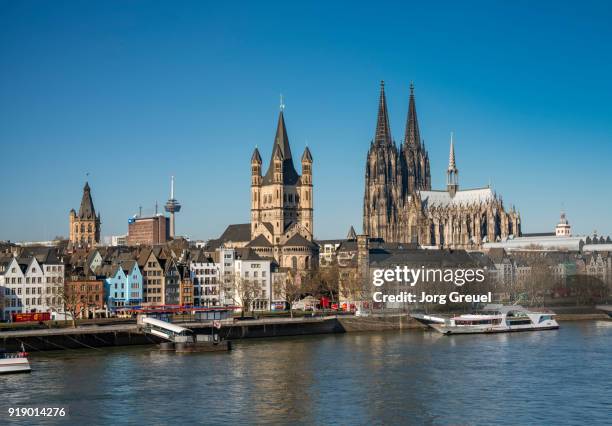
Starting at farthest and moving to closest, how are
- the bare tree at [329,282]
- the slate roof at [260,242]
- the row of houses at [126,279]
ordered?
the slate roof at [260,242] < the bare tree at [329,282] < the row of houses at [126,279]

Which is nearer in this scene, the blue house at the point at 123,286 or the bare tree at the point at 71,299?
the bare tree at the point at 71,299

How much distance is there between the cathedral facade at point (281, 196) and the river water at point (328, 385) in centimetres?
6986

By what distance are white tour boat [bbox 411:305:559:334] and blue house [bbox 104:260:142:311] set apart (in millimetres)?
31209

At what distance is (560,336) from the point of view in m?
102

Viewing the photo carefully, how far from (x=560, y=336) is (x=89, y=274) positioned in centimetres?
5143

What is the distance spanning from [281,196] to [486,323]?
58.5m

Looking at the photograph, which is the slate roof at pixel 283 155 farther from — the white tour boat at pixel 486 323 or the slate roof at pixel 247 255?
the white tour boat at pixel 486 323

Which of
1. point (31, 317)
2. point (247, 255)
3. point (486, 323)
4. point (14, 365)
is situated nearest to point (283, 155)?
point (247, 255)

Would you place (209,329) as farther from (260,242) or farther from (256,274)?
(260,242)

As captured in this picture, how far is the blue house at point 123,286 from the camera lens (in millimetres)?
117000

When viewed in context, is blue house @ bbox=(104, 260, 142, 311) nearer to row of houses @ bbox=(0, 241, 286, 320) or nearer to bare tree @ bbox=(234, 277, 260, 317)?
row of houses @ bbox=(0, 241, 286, 320)

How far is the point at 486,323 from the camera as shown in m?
112

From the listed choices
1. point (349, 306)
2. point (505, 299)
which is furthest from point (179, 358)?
point (505, 299)


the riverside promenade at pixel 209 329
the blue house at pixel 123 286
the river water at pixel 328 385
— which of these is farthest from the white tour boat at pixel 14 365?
the blue house at pixel 123 286
